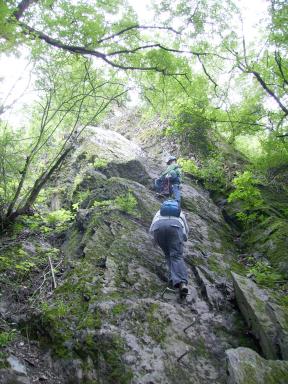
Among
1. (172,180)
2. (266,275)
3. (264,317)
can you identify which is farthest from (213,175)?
(264,317)

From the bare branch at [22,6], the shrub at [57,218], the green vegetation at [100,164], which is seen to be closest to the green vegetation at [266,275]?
the shrub at [57,218]

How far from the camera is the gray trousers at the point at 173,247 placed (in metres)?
5.49

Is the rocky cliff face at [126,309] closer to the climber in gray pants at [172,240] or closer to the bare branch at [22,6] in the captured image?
the climber in gray pants at [172,240]

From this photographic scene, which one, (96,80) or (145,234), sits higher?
(96,80)

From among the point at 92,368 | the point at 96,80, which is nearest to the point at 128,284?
the point at 92,368

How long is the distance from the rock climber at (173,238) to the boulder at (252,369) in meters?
1.62

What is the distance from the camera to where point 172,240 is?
583 cm

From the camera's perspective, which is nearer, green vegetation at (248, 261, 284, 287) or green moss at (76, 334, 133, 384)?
green moss at (76, 334, 133, 384)

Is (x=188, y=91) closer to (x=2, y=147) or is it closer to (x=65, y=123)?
(x=65, y=123)

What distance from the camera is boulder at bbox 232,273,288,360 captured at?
4453 mm

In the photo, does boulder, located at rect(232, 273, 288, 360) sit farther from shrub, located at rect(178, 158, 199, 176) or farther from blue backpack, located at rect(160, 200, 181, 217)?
shrub, located at rect(178, 158, 199, 176)

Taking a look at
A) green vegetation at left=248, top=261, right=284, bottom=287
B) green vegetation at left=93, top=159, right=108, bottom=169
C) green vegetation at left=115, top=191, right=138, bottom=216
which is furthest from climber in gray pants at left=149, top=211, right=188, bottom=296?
green vegetation at left=93, top=159, right=108, bottom=169

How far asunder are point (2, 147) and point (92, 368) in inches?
182

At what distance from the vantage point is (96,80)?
7941 mm
